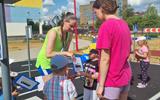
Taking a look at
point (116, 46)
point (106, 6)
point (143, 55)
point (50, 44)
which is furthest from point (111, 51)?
point (143, 55)

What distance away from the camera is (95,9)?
2.77 m

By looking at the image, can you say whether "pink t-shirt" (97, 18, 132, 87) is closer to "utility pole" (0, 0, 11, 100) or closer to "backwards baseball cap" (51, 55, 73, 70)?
"backwards baseball cap" (51, 55, 73, 70)

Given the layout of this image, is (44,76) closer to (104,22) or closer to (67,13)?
(67,13)

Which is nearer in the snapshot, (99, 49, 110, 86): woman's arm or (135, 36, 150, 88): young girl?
(99, 49, 110, 86): woman's arm

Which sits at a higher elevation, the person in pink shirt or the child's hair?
the child's hair

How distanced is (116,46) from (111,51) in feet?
0.23

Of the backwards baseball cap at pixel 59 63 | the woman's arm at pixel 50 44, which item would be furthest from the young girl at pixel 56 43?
the backwards baseball cap at pixel 59 63

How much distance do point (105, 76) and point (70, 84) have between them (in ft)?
1.78

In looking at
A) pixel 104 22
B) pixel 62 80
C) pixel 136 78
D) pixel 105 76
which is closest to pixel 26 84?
pixel 62 80

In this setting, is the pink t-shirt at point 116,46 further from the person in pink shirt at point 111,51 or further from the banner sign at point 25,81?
the banner sign at point 25,81

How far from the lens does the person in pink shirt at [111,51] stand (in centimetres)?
261

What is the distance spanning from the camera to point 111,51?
2654 millimetres

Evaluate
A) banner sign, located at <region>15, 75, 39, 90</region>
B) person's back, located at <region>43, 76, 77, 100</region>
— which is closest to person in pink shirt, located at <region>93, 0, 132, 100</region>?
person's back, located at <region>43, 76, 77, 100</region>

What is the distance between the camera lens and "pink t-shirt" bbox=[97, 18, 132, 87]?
2.60 m
